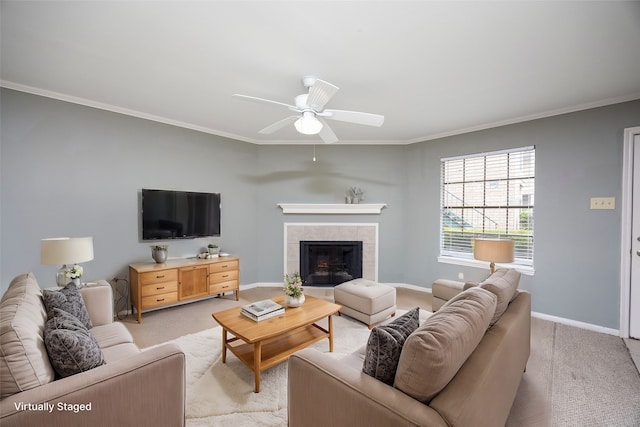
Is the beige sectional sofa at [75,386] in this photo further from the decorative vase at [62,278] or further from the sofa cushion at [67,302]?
the decorative vase at [62,278]

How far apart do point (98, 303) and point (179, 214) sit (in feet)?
5.42

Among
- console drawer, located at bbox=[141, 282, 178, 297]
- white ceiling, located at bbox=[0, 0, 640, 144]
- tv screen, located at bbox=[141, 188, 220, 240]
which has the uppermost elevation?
white ceiling, located at bbox=[0, 0, 640, 144]

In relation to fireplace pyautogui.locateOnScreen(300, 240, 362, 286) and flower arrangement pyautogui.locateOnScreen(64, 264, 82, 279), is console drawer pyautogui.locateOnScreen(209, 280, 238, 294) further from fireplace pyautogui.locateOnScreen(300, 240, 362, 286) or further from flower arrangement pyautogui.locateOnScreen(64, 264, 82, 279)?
flower arrangement pyautogui.locateOnScreen(64, 264, 82, 279)

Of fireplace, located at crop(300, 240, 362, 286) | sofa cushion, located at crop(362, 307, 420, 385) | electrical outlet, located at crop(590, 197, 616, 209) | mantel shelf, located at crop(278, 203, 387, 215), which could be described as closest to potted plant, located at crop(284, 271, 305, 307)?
sofa cushion, located at crop(362, 307, 420, 385)

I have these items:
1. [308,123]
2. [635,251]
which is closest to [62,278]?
[308,123]

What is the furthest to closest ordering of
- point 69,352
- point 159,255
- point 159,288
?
point 159,255, point 159,288, point 69,352

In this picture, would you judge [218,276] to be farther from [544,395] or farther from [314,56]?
[544,395]

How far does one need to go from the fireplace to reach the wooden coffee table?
74.0 inches

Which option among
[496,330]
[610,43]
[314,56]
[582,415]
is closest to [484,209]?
[610,43]

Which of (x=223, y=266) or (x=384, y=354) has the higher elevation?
(x=384, y=354)

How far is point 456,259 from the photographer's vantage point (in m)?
4.00

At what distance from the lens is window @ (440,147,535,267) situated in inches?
137

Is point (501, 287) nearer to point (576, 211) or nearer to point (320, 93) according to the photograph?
point (320, 93)

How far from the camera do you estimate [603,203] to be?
9.58ft
